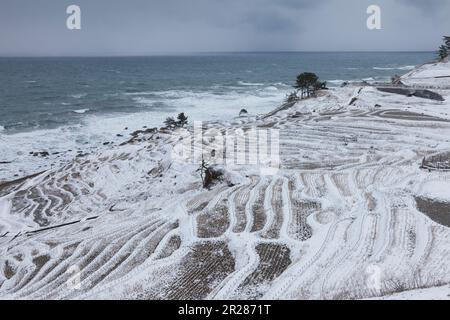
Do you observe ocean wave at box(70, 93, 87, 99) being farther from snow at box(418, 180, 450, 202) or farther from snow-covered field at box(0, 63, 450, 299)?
snow at box(418, 180, 450, 202)

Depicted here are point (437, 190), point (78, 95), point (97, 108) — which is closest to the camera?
point (437, 190)

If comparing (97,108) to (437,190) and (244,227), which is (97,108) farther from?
(437,190)

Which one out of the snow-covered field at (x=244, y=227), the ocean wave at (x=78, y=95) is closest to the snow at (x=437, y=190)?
the snow-covered field at (x=244, y=227)

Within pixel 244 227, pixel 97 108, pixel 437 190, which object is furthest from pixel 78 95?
pixel 437 190

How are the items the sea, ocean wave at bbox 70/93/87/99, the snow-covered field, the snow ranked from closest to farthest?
the snow-covered field < the snow < the sea < ocean wave at bbox 70/93/87/99

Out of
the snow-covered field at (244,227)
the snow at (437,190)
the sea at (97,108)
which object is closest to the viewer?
the snow-covered field at (244,227)

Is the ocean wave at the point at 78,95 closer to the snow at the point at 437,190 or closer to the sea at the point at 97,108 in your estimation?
the sea at the point at 97,108

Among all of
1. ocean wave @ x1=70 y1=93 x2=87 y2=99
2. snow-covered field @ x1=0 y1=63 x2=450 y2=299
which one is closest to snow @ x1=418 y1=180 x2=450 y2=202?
snow-covered field @ x1=0 y1=63 x2=450 y2=299
